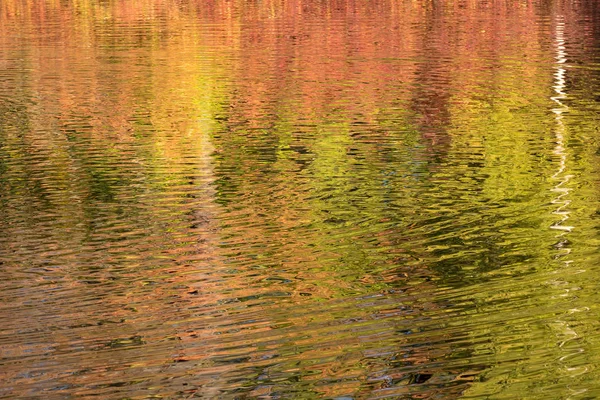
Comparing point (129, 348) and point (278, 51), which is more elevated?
point (278, 51)

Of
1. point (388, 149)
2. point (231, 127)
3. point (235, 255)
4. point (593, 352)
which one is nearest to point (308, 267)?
point (235, 255)

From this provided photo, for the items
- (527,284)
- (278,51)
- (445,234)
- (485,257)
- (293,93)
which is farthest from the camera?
(278,51)

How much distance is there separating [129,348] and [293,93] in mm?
13208

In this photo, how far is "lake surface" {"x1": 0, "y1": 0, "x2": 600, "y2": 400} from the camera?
7.38 m

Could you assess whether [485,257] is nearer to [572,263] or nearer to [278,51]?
[572,263]

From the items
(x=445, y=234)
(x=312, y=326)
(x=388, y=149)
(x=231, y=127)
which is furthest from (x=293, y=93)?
(x=312, y=326)

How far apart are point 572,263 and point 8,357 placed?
473cm

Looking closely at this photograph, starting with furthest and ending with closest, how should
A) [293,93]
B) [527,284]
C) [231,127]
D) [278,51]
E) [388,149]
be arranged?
[278,51] → [293,93] → [231,127] → [388,149] → [527,284]

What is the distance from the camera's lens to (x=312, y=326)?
8109 mm

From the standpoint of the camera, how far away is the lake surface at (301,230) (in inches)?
291

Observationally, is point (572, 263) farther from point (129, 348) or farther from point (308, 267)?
point (129, 348)

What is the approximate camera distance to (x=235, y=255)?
33.0 ft

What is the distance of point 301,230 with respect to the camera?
Answer: 10.9 meters

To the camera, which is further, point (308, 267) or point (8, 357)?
point (308, 267)
